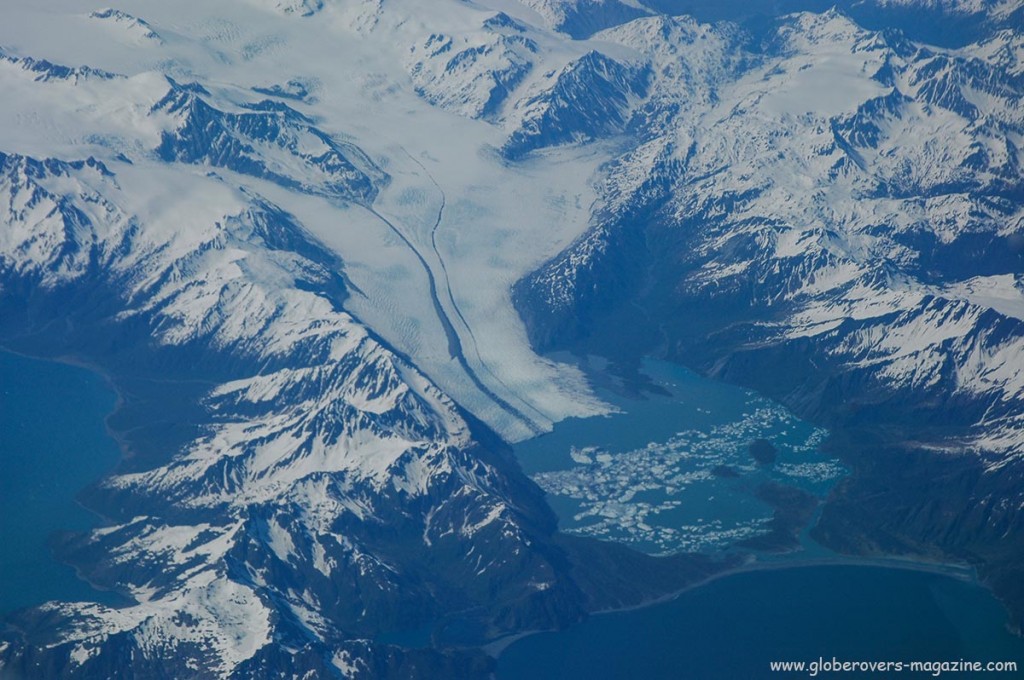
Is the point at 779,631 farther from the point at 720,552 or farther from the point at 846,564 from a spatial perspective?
the point at 846,564

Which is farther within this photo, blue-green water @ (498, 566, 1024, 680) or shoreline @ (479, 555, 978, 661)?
shoreline @ (479, 555, 978, 661)

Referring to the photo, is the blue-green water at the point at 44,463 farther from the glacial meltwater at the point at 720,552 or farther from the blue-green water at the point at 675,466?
the blue-green water at the point at 675,466

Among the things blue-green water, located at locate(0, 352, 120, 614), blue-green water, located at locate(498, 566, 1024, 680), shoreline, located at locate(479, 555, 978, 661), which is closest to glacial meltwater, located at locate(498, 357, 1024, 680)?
blue-green water, located at locate(498, 566, 1024, 680)

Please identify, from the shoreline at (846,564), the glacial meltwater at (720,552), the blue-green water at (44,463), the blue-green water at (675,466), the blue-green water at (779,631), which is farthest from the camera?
the blue-green water at (675,466)

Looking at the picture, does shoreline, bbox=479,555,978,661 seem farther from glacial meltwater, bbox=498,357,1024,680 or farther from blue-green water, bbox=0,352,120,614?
blue-green water, bbox=0,352,120,614

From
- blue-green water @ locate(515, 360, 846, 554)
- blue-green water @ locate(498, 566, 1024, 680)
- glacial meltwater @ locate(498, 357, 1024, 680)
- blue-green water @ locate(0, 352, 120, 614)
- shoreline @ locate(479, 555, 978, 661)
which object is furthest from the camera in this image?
blue-green water @ locate(515, 360, 846, 554)

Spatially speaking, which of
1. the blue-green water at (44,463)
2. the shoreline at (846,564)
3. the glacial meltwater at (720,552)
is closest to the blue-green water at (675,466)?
the glacial meltwater at (720,552)

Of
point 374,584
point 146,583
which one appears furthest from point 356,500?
point 146,583
